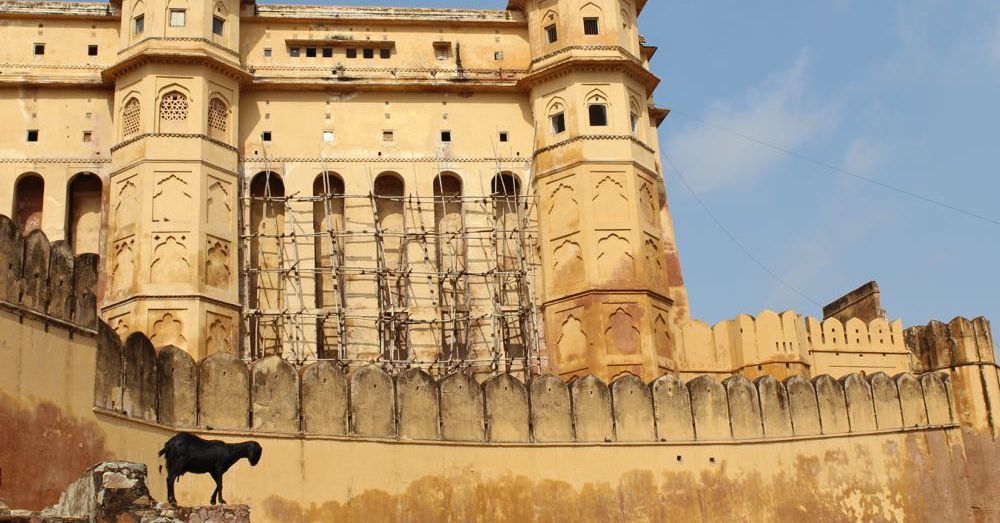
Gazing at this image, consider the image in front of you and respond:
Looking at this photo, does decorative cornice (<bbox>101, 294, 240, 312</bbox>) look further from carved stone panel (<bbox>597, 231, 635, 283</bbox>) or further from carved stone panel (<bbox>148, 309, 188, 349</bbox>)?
carved stone panel (<bbox>597, 231, 635, 283</bbox>)

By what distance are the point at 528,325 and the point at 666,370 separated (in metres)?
2.77

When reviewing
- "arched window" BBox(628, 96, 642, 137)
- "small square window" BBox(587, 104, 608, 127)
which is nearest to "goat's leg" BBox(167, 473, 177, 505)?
"small square window" BBox(587, 104, 608, 127)

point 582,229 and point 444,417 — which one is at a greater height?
point 582,229

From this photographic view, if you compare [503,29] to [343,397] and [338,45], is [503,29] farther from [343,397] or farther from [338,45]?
[343,397]

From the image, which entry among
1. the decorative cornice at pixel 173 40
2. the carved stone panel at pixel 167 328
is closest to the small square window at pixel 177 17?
the decorative cornice at pixel 173 40

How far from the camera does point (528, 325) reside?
2450 cm

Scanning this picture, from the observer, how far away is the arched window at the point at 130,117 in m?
23.5

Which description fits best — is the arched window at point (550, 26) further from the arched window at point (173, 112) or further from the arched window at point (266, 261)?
the arched window at point (173, 112)

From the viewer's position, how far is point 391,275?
78.9ft

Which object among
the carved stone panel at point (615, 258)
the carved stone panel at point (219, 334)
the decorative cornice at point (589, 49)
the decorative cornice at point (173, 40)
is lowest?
the carved stone panel at point (219, 334)

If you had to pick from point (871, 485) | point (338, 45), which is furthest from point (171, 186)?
point (871, 485)

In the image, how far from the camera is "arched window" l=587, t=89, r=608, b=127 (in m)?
24.8

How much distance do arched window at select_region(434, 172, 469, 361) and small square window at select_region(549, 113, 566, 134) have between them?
208cm

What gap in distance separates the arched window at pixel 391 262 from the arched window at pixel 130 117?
4.47 meters
